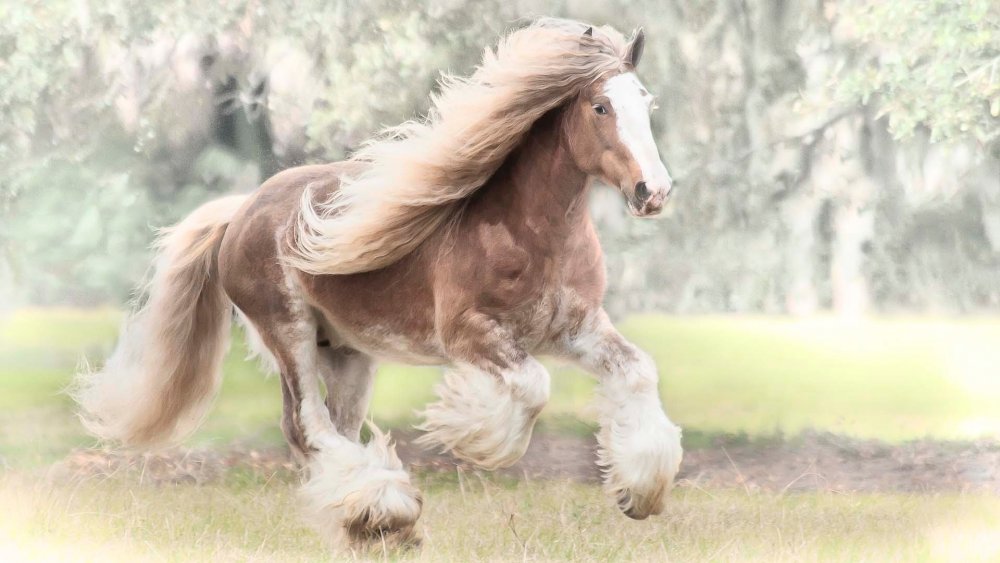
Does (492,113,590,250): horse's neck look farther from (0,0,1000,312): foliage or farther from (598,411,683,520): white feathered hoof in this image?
(0,0,1000,312): foliage

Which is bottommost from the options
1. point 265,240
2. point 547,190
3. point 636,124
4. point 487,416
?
point 487,416

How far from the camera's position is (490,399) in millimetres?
3557

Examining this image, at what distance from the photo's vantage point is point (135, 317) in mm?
4980

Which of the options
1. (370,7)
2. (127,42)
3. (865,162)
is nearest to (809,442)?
(865,162)

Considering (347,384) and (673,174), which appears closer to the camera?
(347,384)

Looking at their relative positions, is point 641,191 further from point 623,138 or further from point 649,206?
point 623,138

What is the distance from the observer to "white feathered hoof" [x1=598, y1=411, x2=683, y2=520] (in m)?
3.54

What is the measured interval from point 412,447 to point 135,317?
2.11 m

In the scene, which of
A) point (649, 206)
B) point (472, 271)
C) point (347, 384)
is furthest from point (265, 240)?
point (649, 206)

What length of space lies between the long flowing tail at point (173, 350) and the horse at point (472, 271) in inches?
12.6

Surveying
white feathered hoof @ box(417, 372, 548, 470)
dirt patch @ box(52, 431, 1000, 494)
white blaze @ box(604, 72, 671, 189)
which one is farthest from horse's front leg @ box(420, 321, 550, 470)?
dirt patch @ box(52, 431, 1000, 494)

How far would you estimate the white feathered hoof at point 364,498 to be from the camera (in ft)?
13.0

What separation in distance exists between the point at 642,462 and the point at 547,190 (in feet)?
3.02

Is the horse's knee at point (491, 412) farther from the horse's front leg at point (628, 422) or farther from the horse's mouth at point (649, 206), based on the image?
the horse's mouth at point (649, 206)
